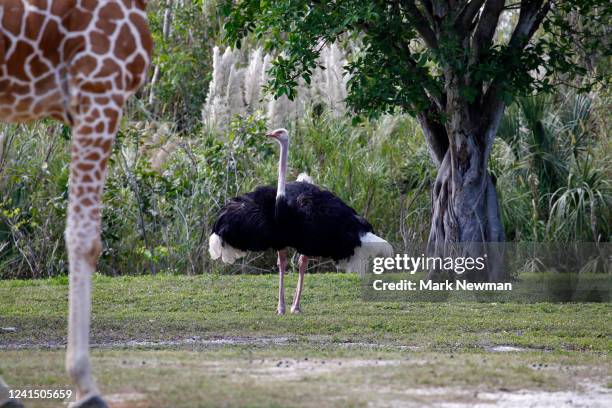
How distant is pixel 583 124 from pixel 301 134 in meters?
3.95

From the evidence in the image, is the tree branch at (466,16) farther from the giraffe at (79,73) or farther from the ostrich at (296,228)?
the giraffe at (79,73)

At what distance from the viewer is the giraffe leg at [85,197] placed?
16.5 feet

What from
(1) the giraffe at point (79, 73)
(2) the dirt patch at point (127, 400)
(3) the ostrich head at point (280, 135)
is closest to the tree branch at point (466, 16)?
(3) the ostrich head at point (280, 135)

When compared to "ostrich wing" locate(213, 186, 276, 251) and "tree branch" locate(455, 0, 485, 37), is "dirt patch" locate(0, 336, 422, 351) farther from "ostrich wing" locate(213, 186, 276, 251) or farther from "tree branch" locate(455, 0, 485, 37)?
"tree branch" locate(455, 0, 485, 37)

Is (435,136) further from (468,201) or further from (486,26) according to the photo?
(486,26)

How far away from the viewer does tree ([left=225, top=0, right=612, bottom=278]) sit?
10.9m

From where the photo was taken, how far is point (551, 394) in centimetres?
572

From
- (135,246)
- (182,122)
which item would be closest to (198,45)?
(182,122)

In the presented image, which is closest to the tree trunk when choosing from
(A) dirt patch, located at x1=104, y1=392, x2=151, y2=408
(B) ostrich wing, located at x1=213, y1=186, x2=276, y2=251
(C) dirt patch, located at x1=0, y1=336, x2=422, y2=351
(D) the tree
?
(D) the tree

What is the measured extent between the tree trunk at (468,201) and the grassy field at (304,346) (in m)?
0.97

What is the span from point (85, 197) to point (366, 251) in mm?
6136

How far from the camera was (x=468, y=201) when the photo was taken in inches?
482

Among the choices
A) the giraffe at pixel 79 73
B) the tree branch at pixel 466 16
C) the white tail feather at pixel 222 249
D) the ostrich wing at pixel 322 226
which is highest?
the tree branch at pixel 466 16

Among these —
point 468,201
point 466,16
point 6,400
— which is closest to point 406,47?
point 466,16
